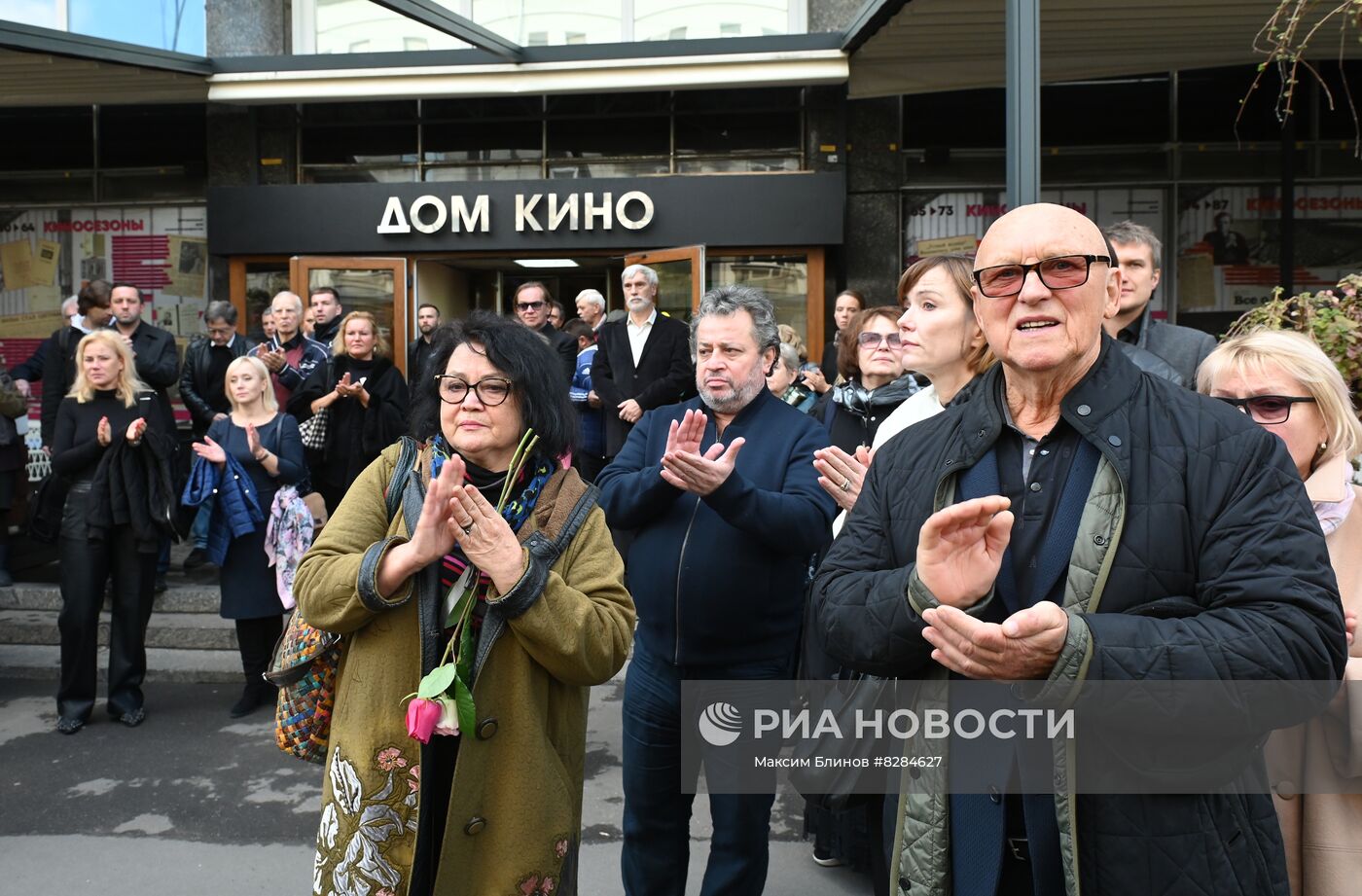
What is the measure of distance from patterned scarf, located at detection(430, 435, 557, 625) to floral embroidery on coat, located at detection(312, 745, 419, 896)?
0.39 meters

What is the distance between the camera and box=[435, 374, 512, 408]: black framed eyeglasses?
2627mm

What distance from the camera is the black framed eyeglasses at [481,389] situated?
103 inches

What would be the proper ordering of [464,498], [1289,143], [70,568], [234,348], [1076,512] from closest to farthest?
[1076,512], [464,498], [70,568], [234,348], [1289,143]

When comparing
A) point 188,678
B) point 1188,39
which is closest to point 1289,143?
point 1188,39

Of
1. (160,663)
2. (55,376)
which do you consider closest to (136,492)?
(160,663)

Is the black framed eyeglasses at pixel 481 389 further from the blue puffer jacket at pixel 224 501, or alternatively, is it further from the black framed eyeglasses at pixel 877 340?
the blue puffer jacket at pixel 224 501

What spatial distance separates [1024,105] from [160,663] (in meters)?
5.99

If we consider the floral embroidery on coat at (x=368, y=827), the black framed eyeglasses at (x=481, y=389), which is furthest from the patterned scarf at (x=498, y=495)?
the floral embroidery on coat at (x=368, y=827)

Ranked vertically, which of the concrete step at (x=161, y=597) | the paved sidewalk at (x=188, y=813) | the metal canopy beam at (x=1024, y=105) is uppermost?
the metal canopy beam at (x=1024, y=105)

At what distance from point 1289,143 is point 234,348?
918cm

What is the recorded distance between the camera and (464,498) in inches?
91.9

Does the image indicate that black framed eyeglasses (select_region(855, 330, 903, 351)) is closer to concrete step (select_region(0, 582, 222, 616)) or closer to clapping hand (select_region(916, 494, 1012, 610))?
clapping hand (select_region(916, 494, 1012, 610))

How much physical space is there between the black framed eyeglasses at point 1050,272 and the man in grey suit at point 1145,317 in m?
2.30

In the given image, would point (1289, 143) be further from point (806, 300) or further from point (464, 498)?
point (464, 498)
